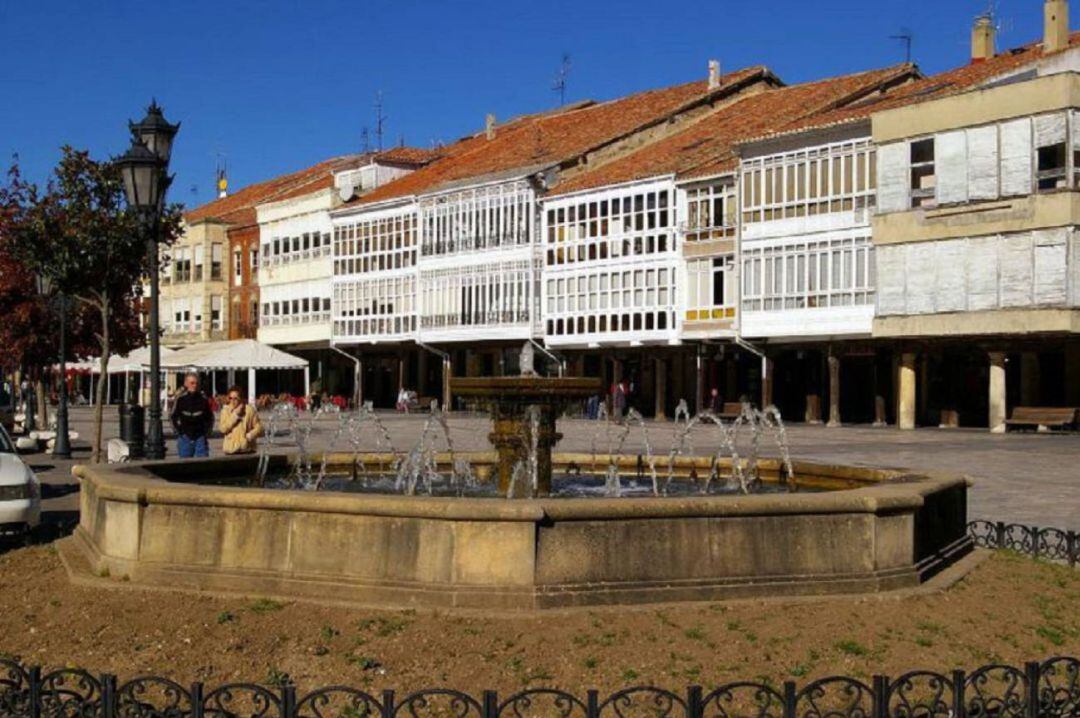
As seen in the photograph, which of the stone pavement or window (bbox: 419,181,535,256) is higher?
window (bbox: 419,181,535,256)

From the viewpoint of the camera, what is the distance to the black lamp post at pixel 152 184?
15.8 meters

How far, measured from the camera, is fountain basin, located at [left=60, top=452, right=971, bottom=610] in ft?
30.0

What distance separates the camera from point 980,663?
28.6 ft

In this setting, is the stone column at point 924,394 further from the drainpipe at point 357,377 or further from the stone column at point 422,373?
the drainpipe at point 357,377

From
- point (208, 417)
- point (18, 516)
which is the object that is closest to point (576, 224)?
point (208, 417)

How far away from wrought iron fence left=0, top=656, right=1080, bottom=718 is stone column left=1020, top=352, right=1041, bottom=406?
36.2 metres

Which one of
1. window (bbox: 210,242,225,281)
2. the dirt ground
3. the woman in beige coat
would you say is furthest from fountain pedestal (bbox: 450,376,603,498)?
window (bbox: 210,242,225,281)

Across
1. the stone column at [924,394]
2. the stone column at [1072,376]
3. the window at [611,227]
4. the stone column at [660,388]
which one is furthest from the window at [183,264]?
the stone column at [1072,376]

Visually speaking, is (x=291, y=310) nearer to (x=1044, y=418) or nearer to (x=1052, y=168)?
(x=1044, y=418)

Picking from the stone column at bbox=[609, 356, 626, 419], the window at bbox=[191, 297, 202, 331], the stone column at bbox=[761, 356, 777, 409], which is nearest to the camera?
the stone column at bbox=[761, 356, 777, 409]

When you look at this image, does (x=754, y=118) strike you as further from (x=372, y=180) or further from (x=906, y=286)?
(x=372, y=180)

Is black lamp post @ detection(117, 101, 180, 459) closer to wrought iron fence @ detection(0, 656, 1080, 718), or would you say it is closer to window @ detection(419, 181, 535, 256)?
wrought iron fence @ detection(0, 656, 1080, 718)

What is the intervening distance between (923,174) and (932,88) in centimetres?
349

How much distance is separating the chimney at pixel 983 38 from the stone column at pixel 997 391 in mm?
15193
